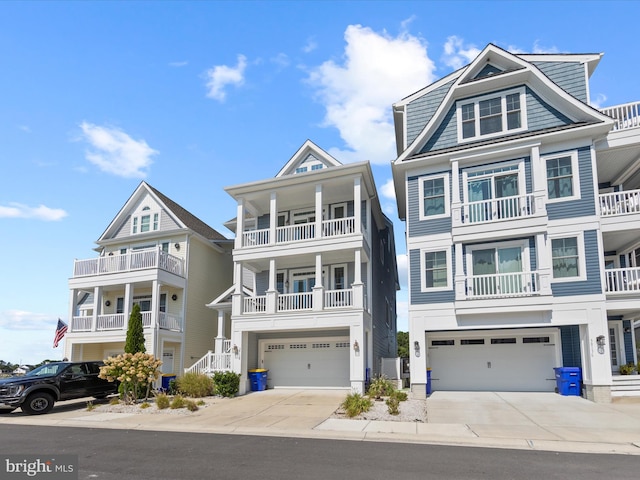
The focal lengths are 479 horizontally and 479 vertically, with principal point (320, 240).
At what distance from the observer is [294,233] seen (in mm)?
22016

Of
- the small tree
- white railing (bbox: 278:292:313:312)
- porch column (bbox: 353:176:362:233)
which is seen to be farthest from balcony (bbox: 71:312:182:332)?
porch column (bbox: 353:176:362:233)

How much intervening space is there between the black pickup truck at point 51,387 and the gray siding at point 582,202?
17.9 meters

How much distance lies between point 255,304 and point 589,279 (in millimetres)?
13238

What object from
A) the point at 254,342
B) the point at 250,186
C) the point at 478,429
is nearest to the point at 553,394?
the point at 478,429

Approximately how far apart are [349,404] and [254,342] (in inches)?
372

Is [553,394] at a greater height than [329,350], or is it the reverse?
[329,350]

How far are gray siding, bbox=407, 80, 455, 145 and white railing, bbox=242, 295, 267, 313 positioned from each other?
31.3 feet

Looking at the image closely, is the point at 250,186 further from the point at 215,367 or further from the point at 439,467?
the point at 439,467

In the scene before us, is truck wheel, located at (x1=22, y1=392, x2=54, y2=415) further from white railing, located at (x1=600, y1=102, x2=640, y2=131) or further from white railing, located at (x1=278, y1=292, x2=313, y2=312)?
white railing, located at (x1=600, y1=102, x2=640, y2=131)

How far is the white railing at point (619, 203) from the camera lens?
17484 millimetres

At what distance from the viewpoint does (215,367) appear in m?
21.6

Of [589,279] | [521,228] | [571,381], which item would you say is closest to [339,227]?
[521,228]

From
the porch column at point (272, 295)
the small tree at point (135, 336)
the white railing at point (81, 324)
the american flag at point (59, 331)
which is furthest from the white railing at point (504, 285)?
the american flag at point (59, 331)

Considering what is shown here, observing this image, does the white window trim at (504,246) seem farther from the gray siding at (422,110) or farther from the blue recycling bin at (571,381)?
the gray siding at (422,110)
